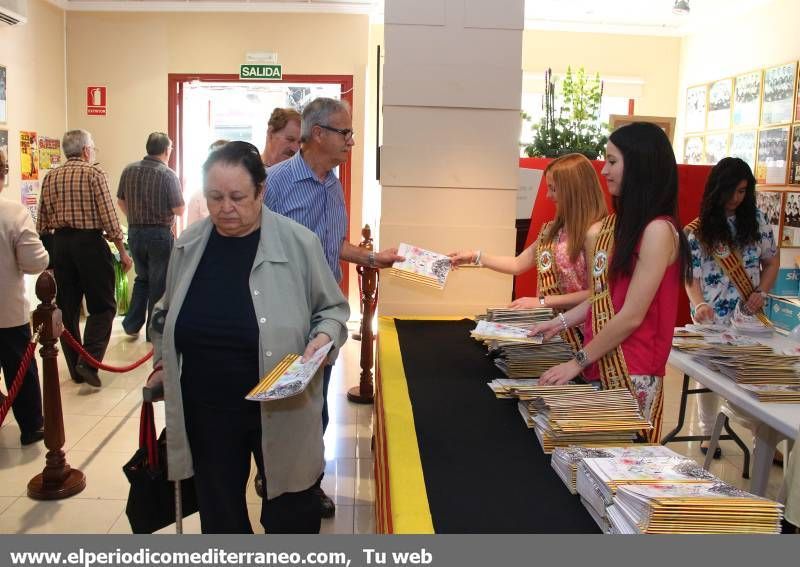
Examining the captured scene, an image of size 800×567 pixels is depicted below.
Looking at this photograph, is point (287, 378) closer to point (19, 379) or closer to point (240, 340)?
point (240, 340)

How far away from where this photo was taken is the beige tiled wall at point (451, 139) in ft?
11.9

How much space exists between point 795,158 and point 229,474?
610 cm

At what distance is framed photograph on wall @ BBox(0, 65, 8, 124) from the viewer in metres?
6.49

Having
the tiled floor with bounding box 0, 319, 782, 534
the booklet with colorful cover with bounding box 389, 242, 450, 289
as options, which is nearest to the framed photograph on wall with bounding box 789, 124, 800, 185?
the tiled floor with bounding box 0, 319, 782, 534

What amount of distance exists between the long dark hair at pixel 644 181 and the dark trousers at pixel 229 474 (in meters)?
1.24

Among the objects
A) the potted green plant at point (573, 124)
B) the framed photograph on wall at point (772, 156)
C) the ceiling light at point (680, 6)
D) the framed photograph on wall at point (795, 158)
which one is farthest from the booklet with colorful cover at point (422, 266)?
the framed photograph on wall at point (772, 156)

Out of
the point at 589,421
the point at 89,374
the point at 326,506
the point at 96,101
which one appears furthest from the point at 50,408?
the point at 96,101

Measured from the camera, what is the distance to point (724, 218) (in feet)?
12.8

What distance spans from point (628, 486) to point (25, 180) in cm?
692

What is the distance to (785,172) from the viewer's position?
21.5 ft

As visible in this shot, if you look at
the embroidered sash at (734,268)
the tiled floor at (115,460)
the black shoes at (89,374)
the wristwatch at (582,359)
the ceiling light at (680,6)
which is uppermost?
the ceiling light at (680,6)

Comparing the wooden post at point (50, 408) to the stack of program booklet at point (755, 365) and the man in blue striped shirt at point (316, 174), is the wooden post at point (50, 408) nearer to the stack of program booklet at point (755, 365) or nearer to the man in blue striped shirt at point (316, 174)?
the man in blue striped shirt at point (316, 174)

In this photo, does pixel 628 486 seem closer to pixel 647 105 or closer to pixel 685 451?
pixel 685 451

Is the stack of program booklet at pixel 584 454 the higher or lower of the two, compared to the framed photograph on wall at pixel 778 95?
lower
